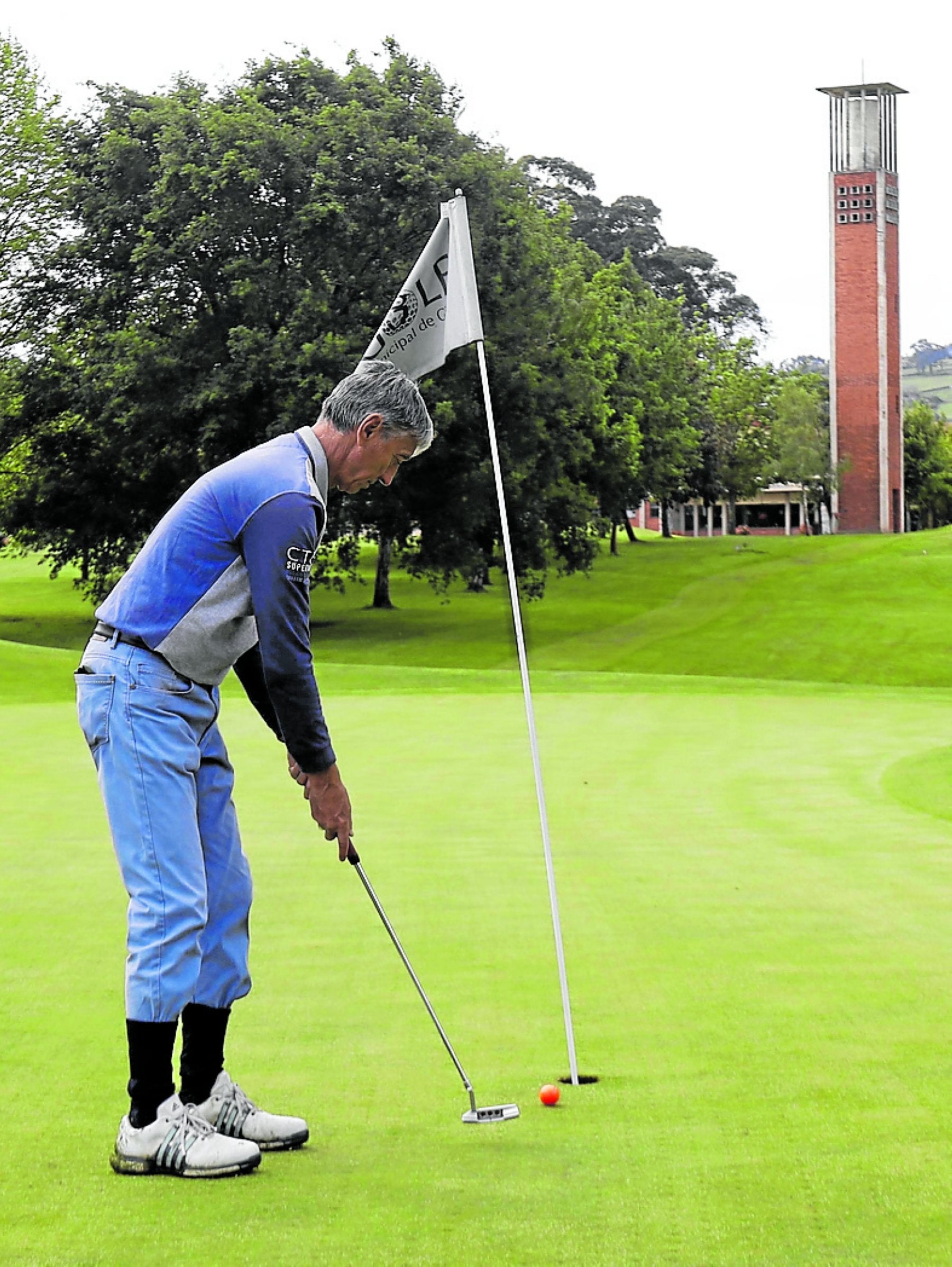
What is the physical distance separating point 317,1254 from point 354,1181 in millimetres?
513

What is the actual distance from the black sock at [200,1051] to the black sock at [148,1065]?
26cm

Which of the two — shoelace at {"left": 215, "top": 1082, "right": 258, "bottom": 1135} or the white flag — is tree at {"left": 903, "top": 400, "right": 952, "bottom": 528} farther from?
shoelace at {"left": 215, "top": 1082, "right": 258, "bottom": 1135}

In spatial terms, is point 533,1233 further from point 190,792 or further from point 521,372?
point 521,372

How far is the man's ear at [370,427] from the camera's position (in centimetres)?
394

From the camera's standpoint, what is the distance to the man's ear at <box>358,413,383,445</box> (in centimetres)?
394

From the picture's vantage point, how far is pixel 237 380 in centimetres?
3281

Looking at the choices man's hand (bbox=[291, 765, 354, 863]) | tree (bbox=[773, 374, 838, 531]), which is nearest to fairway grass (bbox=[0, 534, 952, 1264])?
man's hand (bbox=[291, 765, 354, 863])

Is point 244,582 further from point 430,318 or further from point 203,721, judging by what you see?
point 430,318

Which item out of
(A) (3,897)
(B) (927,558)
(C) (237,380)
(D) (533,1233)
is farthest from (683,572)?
(D) (533,1233)

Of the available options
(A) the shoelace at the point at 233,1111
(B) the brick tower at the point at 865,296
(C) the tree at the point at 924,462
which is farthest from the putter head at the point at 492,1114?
(C) the tree at the point at 924,462

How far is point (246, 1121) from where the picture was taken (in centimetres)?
381

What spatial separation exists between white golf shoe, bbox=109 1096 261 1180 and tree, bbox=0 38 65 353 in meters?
35.9

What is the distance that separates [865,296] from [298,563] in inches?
2874

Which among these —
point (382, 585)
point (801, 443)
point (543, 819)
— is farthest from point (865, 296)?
point (543, 819)
